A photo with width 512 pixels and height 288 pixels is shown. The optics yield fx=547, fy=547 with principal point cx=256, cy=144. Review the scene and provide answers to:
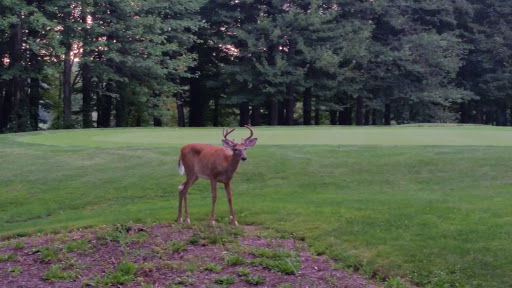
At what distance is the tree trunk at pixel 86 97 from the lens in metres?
29.2

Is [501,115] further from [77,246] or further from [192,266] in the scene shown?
[77,246]

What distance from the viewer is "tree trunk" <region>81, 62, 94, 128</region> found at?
29208mm

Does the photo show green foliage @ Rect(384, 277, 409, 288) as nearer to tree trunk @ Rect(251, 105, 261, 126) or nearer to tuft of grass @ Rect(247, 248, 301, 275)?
tuft of grass @ Rect(247, 248, 301, 275)

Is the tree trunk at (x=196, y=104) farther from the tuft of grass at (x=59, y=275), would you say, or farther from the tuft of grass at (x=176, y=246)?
the tuft of grass at (x=59, y=275)

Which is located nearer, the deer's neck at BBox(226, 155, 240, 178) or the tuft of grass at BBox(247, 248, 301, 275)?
the tuft of grass at BBox(247, 248, 301, 275)

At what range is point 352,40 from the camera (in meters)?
34.4

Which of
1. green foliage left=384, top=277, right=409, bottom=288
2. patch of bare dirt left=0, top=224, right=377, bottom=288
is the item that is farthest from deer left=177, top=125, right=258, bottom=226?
green foliage left=384, top=277, right=409, bottom=288

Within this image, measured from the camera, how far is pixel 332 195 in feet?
31.1

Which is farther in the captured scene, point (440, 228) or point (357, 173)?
point (357, 173)

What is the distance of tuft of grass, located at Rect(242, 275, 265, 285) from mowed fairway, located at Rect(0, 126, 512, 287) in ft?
3.65

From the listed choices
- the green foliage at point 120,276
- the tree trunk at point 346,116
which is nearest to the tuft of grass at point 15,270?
the green foliage at point 120,276

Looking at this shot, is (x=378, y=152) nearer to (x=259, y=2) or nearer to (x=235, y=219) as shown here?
(x=235, y=219)

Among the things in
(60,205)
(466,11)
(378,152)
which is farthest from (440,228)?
(466,11)

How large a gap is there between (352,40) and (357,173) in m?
25.0
